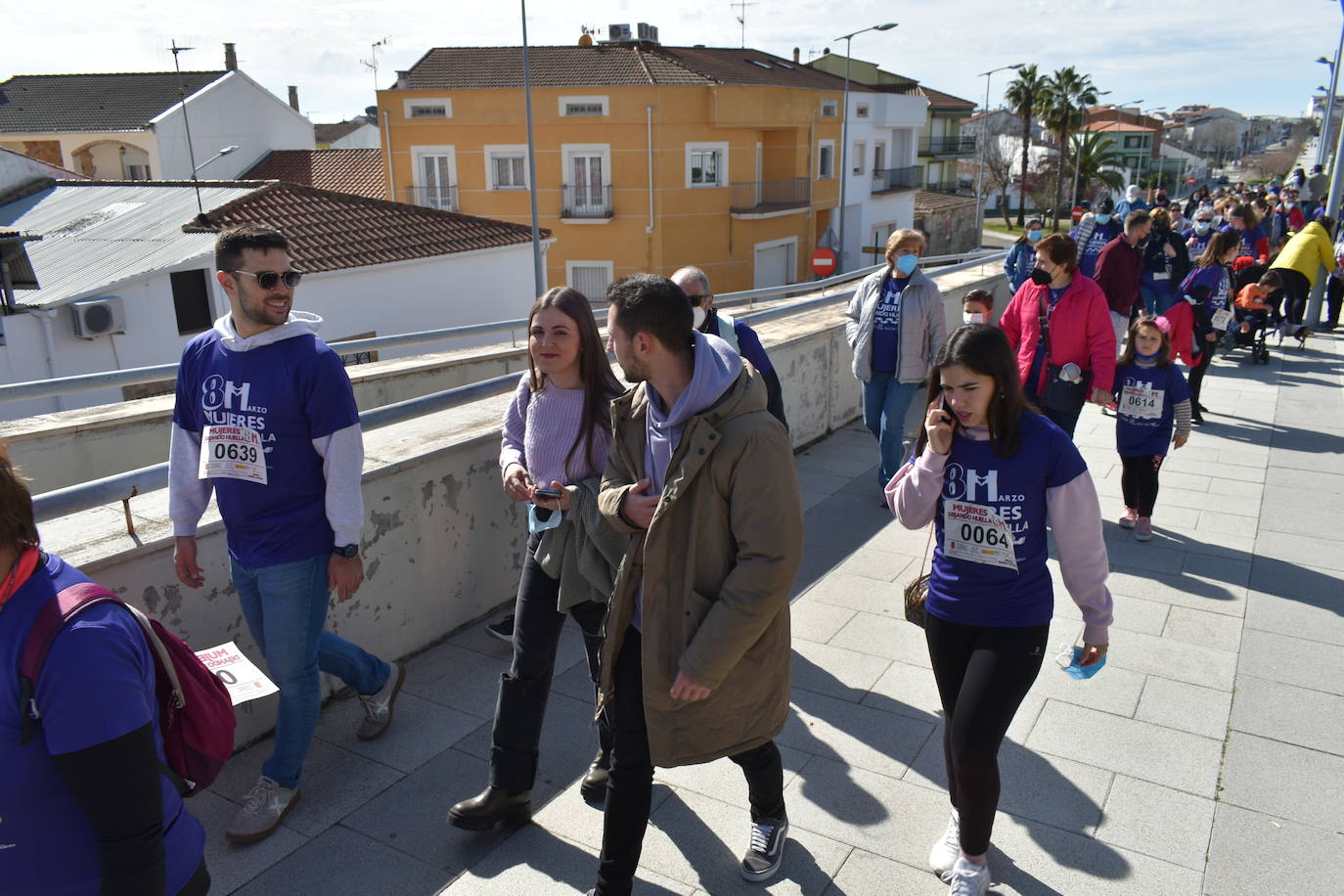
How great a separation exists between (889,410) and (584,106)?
32.4 m

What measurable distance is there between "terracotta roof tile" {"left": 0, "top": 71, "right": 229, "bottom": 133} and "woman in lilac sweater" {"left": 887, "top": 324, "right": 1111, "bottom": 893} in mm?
47551

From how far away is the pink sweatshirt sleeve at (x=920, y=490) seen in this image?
3164 mm

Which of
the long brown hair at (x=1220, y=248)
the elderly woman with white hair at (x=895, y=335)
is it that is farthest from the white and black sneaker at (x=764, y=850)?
the long brown hair at (x=1220, y=248)

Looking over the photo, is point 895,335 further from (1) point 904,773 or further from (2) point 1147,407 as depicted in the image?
(1) point 904,773

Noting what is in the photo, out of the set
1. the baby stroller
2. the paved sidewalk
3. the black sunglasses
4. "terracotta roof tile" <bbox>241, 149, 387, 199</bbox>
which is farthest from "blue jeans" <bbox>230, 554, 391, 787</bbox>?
"terracotta roof tile" <bbox>241, 149, 387, 199</bbox>

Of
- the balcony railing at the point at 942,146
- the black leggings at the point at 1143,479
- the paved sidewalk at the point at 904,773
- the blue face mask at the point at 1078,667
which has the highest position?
the balcony railing at the point at 942,146

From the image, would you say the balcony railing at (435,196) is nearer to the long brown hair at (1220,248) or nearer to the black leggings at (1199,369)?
the long brown hair at (1220,248)

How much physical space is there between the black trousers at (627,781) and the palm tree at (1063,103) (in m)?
70.1

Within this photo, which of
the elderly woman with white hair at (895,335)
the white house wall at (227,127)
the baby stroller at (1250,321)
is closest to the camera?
the elderly woman with white hair at (895,335)

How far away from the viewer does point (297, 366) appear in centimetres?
318

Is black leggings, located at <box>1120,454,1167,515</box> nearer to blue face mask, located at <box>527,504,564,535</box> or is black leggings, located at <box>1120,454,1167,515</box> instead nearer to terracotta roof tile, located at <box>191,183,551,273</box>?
blue face mask, located at <box>527,504,564,535</box>

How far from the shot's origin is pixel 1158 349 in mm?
6219

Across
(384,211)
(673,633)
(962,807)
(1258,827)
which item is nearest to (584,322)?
(673,633)

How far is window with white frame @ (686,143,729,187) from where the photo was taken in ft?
121
